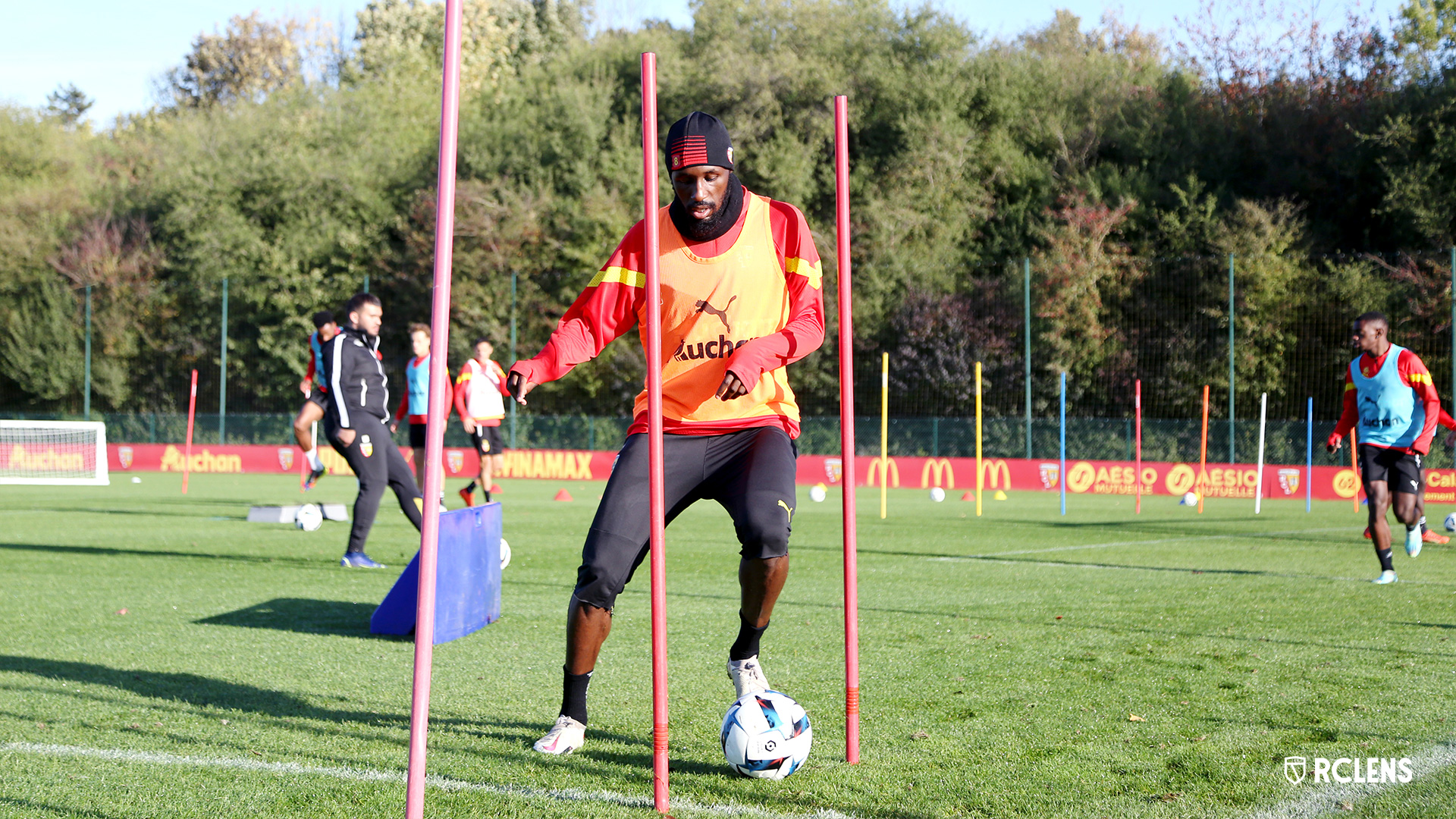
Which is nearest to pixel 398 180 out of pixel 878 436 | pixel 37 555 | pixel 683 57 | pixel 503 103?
pixel 503 103

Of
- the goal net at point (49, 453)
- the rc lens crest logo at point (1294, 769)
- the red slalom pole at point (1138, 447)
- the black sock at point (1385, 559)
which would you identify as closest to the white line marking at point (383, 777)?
the rc lens crest logo at point (1294, 769)

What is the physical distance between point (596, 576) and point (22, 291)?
142 feet

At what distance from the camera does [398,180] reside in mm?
40969

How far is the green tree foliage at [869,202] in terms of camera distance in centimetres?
2723

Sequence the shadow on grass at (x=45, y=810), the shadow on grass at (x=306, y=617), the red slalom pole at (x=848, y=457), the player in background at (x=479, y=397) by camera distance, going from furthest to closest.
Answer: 1. the player in background at (x=479, y=397)
2. the shadow on grass at (x=306, y=617)
3. the red slalom pole at (x=848, y=457)
4. the shadow on grass at (x=45, y=810)

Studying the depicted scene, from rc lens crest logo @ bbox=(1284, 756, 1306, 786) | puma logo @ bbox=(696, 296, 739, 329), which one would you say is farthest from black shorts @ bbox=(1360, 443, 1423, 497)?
puma logo @ bbox=(696, 296, 739, 329)

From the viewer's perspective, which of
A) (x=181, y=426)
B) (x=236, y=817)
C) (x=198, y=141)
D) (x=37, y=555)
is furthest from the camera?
(x=198, y=141)

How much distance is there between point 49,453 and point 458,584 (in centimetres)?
2406

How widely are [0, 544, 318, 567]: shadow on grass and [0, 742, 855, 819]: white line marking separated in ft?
18.7

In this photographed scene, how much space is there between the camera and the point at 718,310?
4.23 metres

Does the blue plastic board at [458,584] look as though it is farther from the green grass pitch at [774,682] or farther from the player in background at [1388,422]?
the player in background at [1388,422]

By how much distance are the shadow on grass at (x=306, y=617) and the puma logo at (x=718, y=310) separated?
326cm

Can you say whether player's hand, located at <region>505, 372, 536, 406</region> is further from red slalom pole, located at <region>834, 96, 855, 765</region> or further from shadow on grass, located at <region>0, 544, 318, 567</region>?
shadow on grass, located at <region>0, 544, 318, 567</region>

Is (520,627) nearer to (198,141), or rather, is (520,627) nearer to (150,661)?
(150,661)
